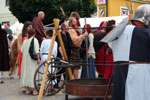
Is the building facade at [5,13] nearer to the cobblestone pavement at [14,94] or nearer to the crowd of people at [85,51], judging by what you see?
the crowd of people at [85,51]

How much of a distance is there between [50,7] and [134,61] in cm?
2204

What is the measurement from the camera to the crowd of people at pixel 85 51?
4.13 meters

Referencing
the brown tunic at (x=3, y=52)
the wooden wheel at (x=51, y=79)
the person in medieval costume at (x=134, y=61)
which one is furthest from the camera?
the brown tunic at (x=3, y=52)

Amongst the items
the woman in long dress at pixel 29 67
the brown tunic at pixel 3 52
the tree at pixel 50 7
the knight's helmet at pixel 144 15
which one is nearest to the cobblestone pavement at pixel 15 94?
the woman in long dress at pixel 29 67

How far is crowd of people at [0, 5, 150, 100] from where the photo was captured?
4129 mm

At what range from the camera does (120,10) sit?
32.2 metres

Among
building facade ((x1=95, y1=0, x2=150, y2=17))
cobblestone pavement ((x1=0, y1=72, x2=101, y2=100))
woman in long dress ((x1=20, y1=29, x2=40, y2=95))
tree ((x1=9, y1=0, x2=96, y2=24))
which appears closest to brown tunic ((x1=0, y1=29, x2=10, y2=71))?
cobblestone pavement ((x1=0, y1=72, x2=101, y2=100))

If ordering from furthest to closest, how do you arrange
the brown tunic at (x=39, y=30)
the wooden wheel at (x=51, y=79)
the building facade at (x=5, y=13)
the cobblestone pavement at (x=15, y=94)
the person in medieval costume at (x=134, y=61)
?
the building facade at (x=5, y=13)
the brown tunic at (x=39, y=30)
the cobblestone pavement at (x=15, y=94)
the wooden wheel at (x=51, y=79)
the person in medieval costume at (x=134, y=61)

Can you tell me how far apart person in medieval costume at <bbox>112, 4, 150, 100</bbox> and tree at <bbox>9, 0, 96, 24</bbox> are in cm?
2089

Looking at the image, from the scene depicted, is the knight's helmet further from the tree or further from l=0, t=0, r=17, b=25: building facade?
l=0, t=0, r=17, b=25: building facade

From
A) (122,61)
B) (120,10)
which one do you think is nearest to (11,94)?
(122,61)

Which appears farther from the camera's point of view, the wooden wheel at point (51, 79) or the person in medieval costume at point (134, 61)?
the wooden wheel at point (51, 79)

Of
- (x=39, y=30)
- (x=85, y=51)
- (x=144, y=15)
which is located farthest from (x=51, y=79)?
(x=144, y=15)

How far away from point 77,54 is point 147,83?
355 centimetres
